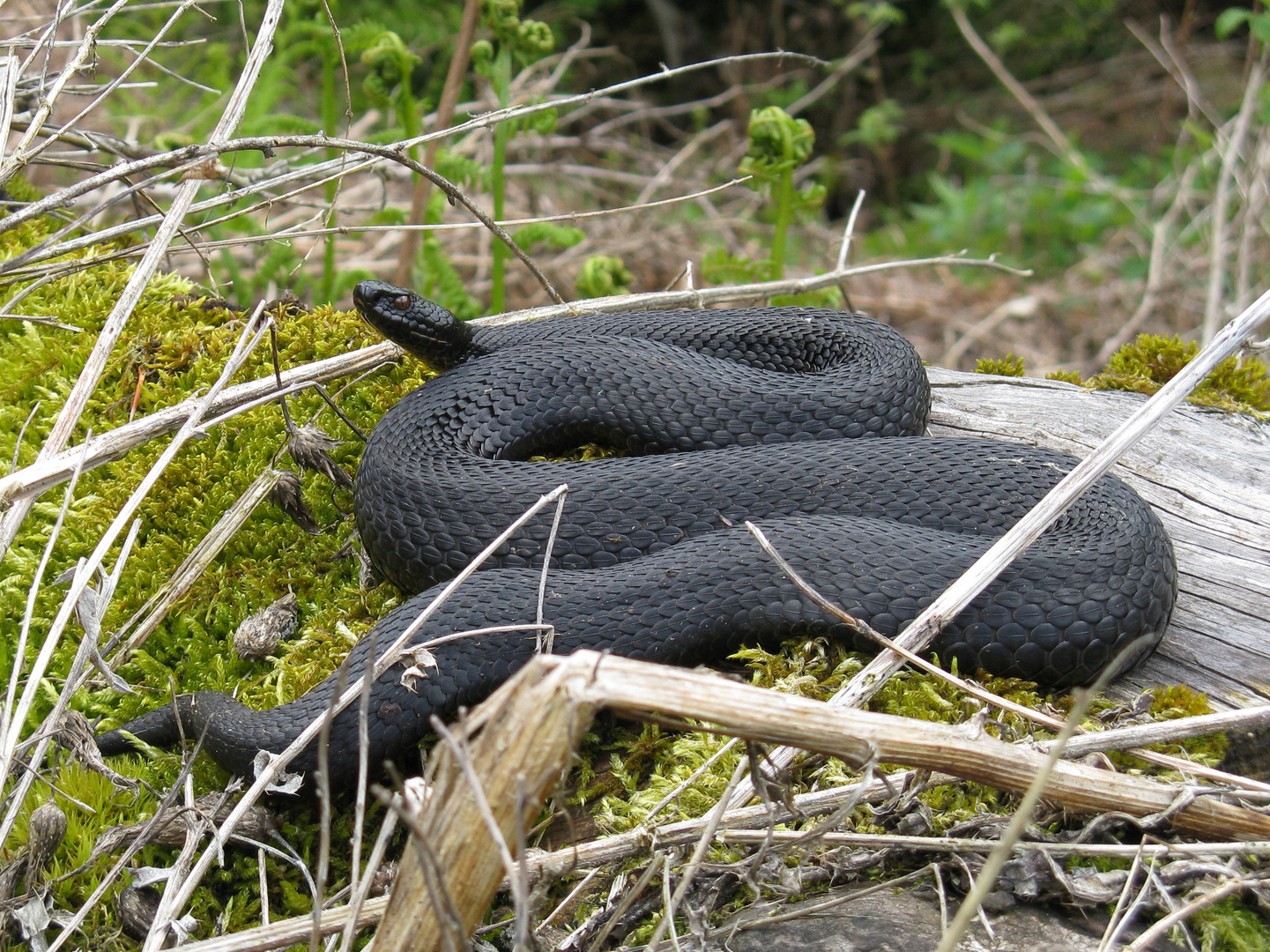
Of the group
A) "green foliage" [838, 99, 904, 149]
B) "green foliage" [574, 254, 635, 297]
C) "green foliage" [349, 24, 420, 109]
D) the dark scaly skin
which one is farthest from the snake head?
"green foliage" [838, 99, 904, 149]

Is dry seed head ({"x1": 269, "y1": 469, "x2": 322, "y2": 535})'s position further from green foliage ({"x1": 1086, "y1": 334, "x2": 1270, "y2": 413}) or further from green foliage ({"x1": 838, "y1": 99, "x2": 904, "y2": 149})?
green foliage ({"x1": 838, "y1": 99, "x2": 904, "y2": 149})

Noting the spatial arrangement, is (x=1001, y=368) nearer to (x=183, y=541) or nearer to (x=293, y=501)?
(x=293, y=501)

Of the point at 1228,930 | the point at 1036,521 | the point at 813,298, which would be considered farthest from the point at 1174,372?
the point at 1228,930

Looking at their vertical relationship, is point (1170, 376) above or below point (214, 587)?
below

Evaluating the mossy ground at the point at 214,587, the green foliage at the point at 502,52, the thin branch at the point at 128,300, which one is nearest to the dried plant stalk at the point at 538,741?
the mossy ground at the point at 214,587

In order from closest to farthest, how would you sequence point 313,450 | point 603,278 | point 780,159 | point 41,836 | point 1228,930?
point 1228,930
point 41,836
point 313,450
point 603,278
point 780,159
